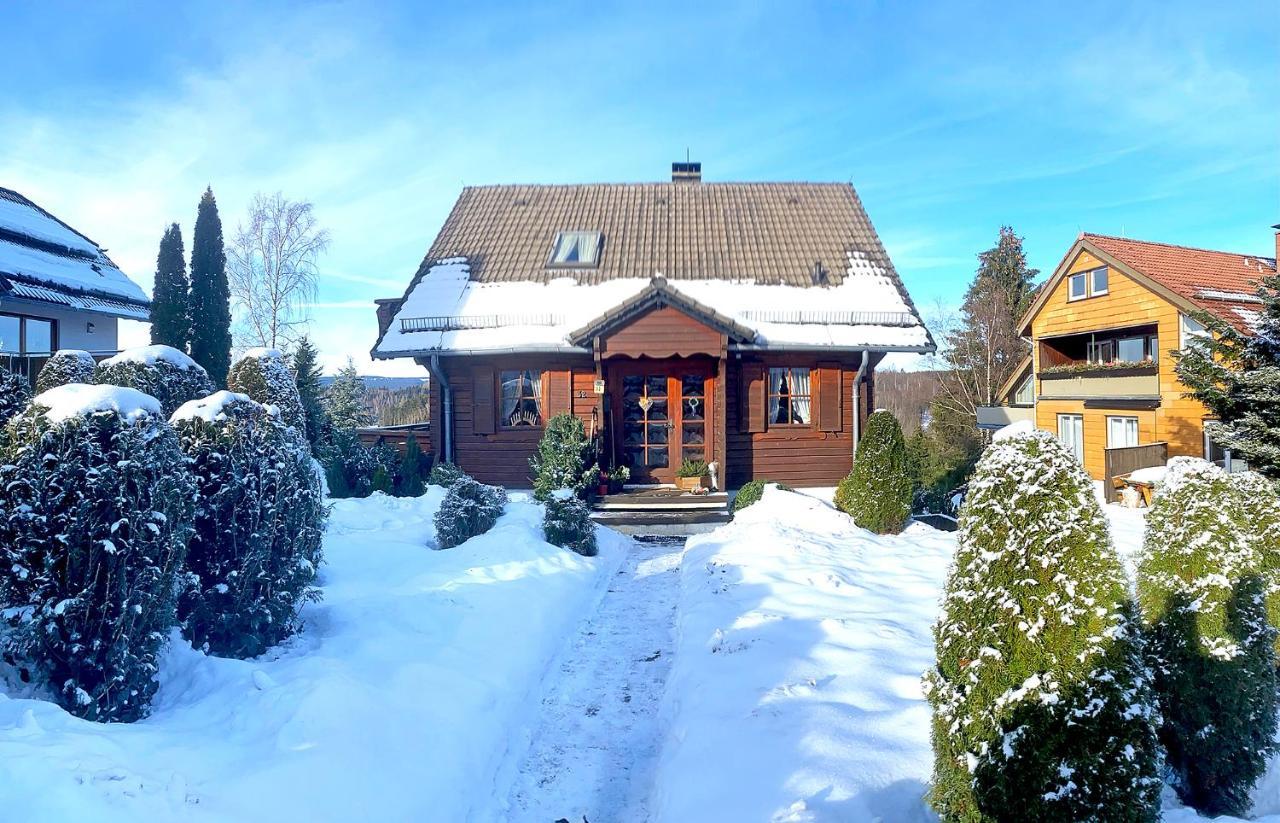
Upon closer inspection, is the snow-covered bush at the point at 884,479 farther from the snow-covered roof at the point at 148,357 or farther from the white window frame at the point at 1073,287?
the white window frame at the point at 1073,287

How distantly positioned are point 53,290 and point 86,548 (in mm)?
17371

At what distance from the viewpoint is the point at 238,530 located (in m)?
5.16

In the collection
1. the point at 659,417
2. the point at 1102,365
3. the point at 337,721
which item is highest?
the point at 1102,365

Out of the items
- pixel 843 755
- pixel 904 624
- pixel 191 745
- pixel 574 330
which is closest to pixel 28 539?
pixel 191 745

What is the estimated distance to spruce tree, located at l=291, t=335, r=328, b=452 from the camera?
15125 mm

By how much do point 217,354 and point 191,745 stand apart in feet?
55.3

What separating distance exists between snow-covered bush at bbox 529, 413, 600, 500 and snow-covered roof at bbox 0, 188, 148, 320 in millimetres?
11873

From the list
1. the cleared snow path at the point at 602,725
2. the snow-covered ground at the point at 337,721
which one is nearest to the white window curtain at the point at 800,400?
the cleared snow path at the point at 602,725

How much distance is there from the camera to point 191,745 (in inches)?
144

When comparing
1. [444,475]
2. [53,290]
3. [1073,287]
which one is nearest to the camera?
[444,475]

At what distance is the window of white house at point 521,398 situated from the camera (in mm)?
14547

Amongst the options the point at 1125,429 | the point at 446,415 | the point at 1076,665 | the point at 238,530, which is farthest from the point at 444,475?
the point at 1125,429

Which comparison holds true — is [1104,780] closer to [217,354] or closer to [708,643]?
[708,643]

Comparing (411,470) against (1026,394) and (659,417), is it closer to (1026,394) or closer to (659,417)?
(659,417)
